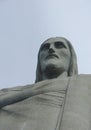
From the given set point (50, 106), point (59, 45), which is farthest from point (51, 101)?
point (59, 45)

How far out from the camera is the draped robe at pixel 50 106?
531 inches

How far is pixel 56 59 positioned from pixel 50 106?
2858 millimetres

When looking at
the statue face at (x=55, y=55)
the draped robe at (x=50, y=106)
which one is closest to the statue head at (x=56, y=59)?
the statue face at (x=55, y=55)

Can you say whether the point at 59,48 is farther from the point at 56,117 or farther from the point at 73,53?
the point at 56,117

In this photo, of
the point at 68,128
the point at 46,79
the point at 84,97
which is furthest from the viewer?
the point at 46,79

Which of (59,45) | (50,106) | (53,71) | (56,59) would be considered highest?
(59,45)

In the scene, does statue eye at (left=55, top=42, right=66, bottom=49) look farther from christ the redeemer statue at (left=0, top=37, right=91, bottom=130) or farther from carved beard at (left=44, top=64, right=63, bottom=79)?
carved beard at (left=44, top=64, right=63, bottom=79)

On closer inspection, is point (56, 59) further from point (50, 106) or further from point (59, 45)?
point (50, 106)

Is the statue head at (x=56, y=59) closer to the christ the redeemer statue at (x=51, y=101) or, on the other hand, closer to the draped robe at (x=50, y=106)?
the christ the redeemer statue at (x=51, y=101)

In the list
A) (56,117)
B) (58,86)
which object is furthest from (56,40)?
(56,117)

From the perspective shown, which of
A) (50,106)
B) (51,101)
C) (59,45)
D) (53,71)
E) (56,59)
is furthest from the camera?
(59,45)

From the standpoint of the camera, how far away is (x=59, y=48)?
1734 cm

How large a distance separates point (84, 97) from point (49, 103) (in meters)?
0.70

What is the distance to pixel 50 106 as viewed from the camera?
14.3 metres
